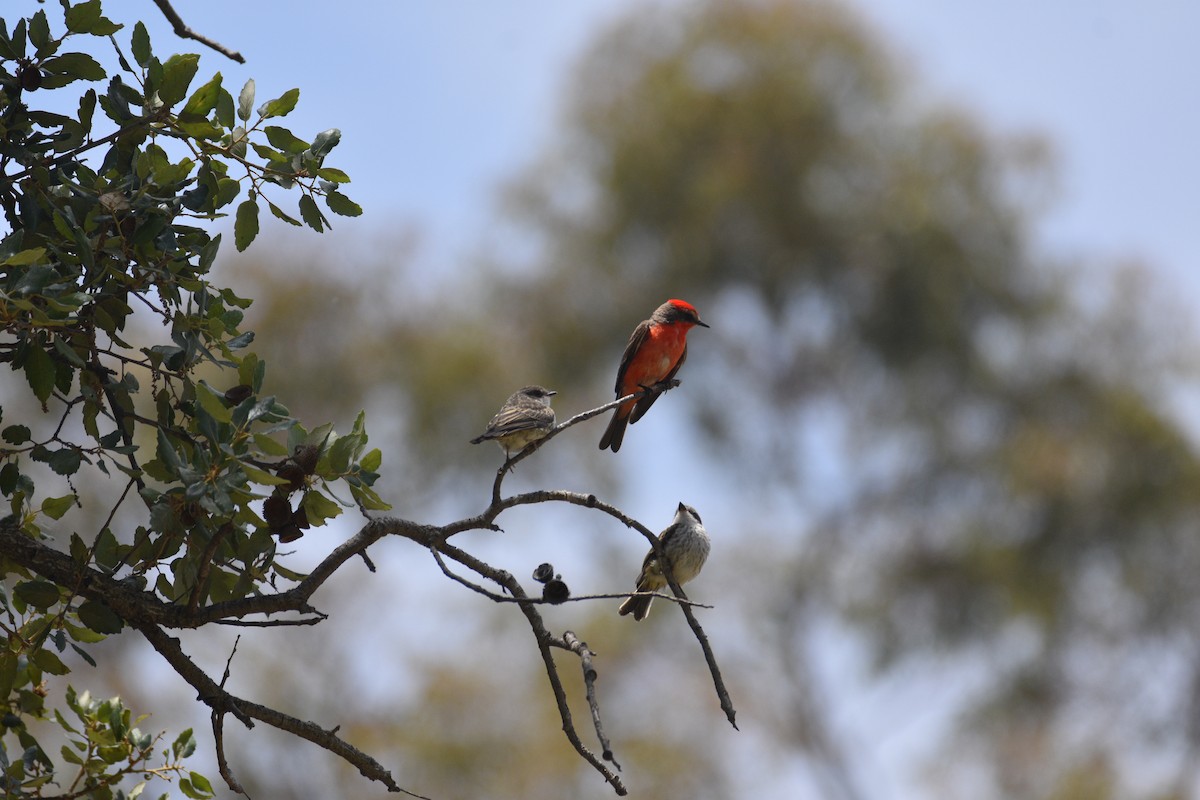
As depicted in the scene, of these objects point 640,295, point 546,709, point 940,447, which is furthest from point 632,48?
point 546,709

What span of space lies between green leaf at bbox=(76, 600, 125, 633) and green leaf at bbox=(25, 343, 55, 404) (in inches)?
20.3

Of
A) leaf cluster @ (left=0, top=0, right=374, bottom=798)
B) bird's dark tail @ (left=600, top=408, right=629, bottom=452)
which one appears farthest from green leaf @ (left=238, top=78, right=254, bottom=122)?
bird's dark tail @ (left=600, top=408, right=629, bottom=452)

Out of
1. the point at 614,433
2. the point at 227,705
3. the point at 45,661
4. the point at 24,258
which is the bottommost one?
the point at 227,705

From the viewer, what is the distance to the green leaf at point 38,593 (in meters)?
3.46

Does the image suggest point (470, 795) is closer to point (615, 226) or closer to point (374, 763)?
point (615, 226)

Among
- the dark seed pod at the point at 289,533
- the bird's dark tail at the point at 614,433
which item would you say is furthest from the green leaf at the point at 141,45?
the bird's dark tail at the point at 614,433

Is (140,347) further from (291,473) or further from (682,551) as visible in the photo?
(682,551)

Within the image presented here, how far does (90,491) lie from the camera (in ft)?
53.4

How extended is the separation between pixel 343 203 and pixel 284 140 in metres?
0.22

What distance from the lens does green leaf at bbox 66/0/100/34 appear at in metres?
3.45

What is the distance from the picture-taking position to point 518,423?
17.0 ft

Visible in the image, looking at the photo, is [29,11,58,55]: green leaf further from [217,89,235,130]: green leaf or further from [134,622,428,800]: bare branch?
[134,622,428,800]: bare branch

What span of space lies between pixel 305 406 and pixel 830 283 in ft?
32.4

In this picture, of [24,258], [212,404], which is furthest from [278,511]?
[24,258]
